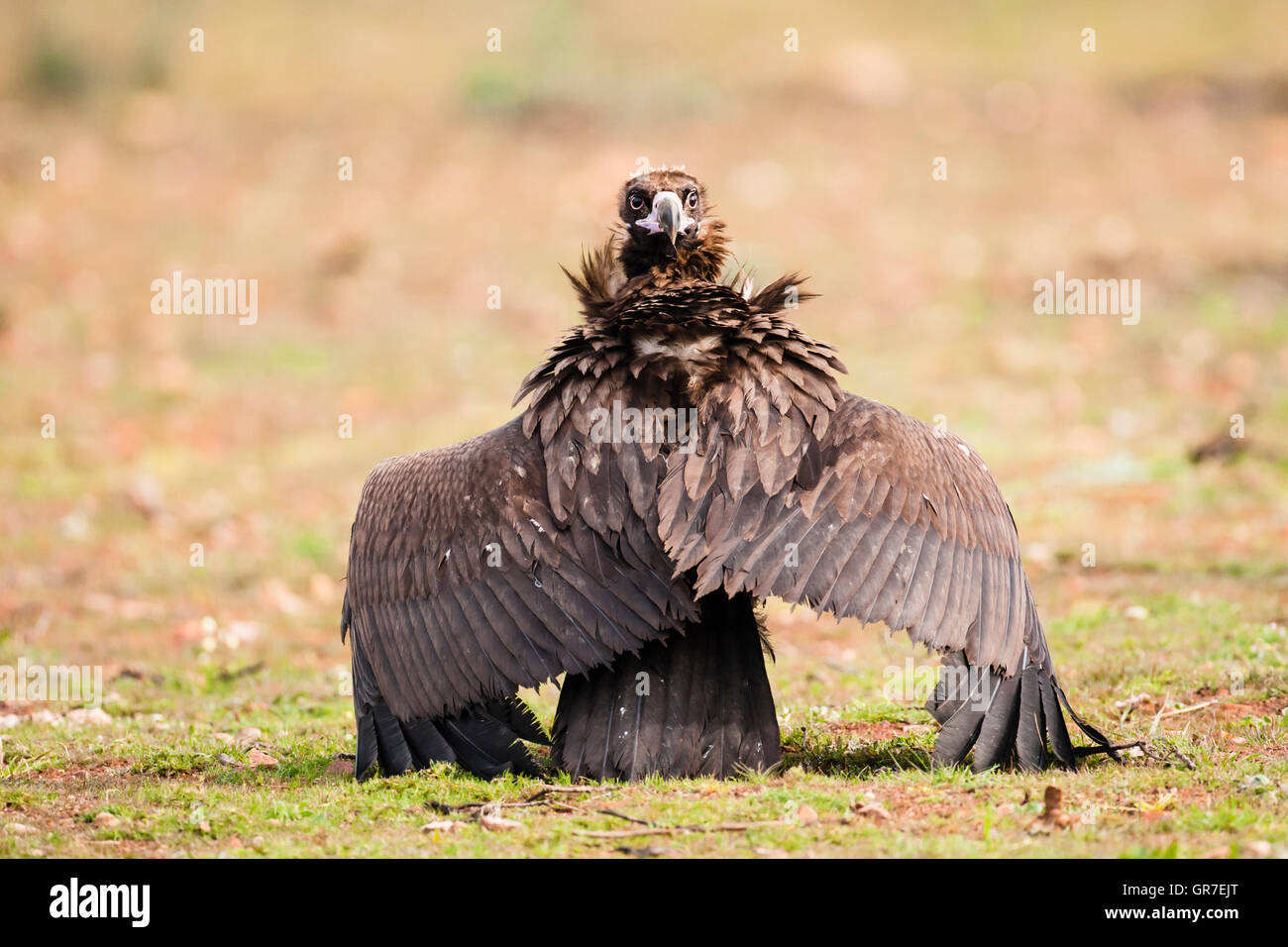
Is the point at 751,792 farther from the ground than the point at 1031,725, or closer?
closer

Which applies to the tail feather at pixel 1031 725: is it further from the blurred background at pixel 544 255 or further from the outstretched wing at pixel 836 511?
the blurred background at pixel 544 255

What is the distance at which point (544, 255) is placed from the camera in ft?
72.6

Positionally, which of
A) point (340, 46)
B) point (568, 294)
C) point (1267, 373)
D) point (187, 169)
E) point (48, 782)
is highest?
point (340, 46)

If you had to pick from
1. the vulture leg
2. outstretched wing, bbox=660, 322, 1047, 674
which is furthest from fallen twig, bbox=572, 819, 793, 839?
outstretched wing, bbox=660, 322, 1047, 674

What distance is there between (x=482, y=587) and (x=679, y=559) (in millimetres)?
961

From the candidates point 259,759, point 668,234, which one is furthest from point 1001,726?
point 259,759

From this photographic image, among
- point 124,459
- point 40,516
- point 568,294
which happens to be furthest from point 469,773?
point 568,294

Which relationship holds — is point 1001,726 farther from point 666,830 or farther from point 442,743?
point 442,743

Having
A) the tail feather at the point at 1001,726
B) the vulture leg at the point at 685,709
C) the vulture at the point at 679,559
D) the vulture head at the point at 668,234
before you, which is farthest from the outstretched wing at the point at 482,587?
the tail feather at the point at 1001,726

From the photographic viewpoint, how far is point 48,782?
7273 millimetres

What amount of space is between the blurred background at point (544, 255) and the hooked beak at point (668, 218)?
1377mm

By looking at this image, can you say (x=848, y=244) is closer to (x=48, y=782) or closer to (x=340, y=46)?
(x=340, y=46)

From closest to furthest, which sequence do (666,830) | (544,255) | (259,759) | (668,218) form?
(666,830), (668,218), (259,759), (544,255)

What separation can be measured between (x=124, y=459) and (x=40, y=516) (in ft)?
6.19
